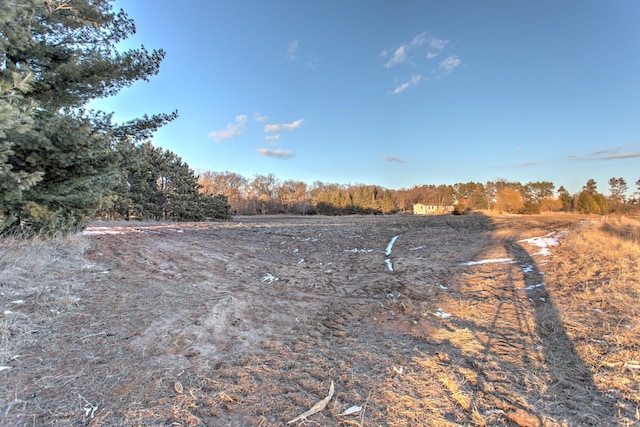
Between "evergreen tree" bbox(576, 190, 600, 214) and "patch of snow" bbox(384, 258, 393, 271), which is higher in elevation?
"evergreen tree" bbox(576, 190, 600, 214)

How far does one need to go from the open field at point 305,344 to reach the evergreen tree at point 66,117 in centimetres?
88

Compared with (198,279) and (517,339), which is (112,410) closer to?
(198,279)

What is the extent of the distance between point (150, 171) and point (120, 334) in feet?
99.2

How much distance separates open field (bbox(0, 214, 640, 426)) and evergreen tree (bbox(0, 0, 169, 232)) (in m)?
0.88

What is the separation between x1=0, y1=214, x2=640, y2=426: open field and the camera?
2352 millimetres

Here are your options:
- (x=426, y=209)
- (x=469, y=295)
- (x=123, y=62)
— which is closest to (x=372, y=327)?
(x=469, y=295)

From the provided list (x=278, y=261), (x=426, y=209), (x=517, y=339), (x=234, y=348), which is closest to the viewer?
(x=234, y=348)

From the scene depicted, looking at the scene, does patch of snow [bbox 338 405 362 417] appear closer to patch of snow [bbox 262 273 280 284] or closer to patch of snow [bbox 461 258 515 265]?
patch of snow [bbox 262 273 280 284]

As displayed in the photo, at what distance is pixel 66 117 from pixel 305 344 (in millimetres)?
5917

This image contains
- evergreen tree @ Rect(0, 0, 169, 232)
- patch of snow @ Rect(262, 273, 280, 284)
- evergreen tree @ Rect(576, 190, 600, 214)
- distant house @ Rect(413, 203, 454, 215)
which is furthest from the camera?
distant house @ Rect(413, 203, 454, 215)

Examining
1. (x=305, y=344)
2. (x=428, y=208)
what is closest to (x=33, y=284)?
(x=305, y=344)

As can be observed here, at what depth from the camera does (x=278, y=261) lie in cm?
885

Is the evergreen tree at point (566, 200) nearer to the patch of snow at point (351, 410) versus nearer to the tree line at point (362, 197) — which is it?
the tree line at point (362, 197)

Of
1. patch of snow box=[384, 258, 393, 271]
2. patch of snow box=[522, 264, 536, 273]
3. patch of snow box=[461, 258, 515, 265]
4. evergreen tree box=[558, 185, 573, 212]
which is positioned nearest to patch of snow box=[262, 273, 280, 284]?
patch of snow box=[384, 258, 393, 271]
